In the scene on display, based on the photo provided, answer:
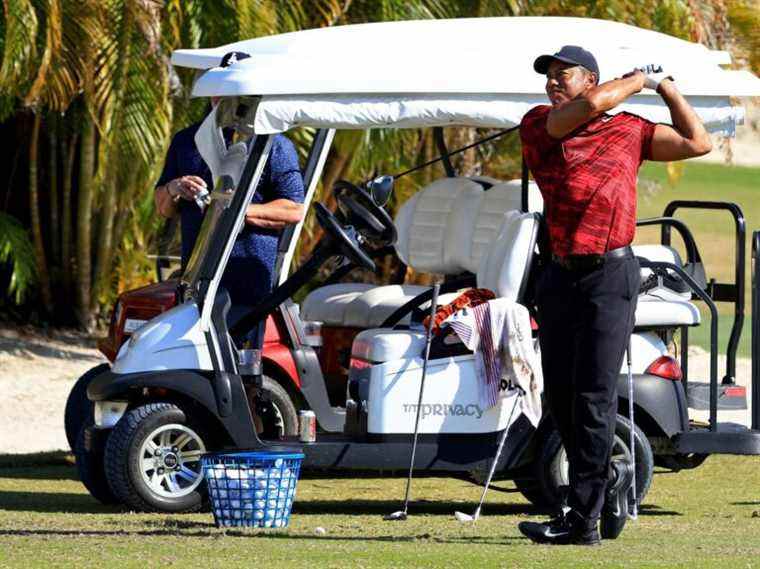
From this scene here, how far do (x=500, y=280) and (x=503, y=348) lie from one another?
0.38m

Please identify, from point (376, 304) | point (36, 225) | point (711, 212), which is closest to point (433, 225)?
point (376, 304)

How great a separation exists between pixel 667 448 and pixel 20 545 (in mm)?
2995

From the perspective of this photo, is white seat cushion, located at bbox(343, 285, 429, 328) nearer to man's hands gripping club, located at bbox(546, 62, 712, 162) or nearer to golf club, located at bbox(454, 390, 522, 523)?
golf club, located at bbox(454, 390, 522, 523)

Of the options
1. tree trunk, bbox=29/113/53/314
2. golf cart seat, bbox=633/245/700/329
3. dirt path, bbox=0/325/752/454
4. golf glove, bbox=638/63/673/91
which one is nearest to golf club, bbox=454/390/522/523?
golf cart seat, bbox=633/245/700/329

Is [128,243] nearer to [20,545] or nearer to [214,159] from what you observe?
[214,159]

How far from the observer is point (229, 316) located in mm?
7926

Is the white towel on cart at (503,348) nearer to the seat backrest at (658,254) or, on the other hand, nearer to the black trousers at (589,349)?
the seat backrest at (658,254)

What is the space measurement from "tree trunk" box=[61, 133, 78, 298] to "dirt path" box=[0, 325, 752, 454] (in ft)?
1.85

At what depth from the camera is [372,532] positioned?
22.9 ft

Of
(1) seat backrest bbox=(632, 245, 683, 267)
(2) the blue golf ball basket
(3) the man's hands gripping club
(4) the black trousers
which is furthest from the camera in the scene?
(1) seat backrest bbox=(632, 245, 683, 267)

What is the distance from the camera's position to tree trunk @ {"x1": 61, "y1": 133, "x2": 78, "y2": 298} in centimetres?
1608

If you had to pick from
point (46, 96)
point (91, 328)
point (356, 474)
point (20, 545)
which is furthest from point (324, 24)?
point (20, 545)

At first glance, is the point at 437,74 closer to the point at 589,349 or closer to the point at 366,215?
the point at 366,215

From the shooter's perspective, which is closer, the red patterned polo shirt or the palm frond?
the red patterned polo shirt
